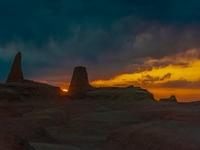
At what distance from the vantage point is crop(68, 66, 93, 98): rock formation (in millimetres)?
98850

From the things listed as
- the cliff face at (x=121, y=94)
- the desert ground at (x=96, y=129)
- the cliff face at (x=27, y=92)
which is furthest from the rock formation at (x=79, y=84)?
the desert ground at (x=96, y=129)

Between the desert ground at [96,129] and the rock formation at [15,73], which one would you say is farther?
the rock formation at [15,73]

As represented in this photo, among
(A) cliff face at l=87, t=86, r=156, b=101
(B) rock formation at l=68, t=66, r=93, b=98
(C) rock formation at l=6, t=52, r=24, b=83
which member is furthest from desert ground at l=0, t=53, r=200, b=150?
(B) rock formation at l=68, t=66, r=93, b=98

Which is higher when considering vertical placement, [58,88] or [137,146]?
[58,88]

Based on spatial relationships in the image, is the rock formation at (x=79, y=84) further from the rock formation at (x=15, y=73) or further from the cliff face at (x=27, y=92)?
the rock formation at (x=15, y=73)

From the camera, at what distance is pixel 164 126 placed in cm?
2453

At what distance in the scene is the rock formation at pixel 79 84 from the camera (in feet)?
324

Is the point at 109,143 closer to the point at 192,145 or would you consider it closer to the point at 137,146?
the point at 137,146

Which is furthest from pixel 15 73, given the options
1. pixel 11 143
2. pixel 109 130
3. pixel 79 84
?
pixel 11 143

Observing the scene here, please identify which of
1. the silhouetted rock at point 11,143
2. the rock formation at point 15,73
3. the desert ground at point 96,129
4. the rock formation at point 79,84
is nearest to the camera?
the silhouetted rock at point 11,143

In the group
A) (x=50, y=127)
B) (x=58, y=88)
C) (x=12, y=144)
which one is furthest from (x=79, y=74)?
(x=12, y=144)

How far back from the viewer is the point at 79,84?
10044cm

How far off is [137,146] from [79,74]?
79.4 m

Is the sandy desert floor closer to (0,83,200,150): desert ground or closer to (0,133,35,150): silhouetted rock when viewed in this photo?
(0,83,200,150): desert ground
